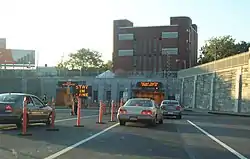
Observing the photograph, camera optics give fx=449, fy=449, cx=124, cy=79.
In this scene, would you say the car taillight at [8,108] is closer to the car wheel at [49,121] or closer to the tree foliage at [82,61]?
the car wheel at [49,121]

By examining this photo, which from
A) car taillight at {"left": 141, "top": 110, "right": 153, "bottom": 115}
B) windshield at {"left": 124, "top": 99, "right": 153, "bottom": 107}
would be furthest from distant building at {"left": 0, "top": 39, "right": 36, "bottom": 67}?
car taillight at {"left": 141, "top": 110, "right": 153, "bottom": 115}

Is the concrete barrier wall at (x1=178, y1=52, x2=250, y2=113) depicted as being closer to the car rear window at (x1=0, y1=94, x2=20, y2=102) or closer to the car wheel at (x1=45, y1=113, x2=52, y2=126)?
the car wheel at (x1=45, y1=113, x2=52, y2=126)

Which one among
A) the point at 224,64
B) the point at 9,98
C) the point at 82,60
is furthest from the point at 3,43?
the point at 9,98

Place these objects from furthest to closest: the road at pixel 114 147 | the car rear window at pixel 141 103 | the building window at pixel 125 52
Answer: the building window at pixel 125 52, the car rear window at pixel 141 103, the road at pixel 114 147

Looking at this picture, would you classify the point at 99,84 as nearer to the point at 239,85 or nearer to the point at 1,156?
the point at 239,85

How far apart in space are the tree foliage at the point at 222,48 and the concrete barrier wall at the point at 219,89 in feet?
103

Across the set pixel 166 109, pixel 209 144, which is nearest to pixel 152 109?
pixel 209 144

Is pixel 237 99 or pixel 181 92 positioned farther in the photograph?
pixel 181 92

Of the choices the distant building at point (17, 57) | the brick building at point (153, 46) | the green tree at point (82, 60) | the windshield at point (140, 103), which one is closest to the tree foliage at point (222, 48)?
the brick building at point (153, 46)

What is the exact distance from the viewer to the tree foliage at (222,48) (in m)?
106

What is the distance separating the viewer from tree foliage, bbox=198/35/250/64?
106 meters

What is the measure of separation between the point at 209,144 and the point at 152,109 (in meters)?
8.06

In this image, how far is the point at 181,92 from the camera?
257 ft

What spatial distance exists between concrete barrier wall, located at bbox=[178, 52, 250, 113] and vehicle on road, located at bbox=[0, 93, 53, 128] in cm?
2819
